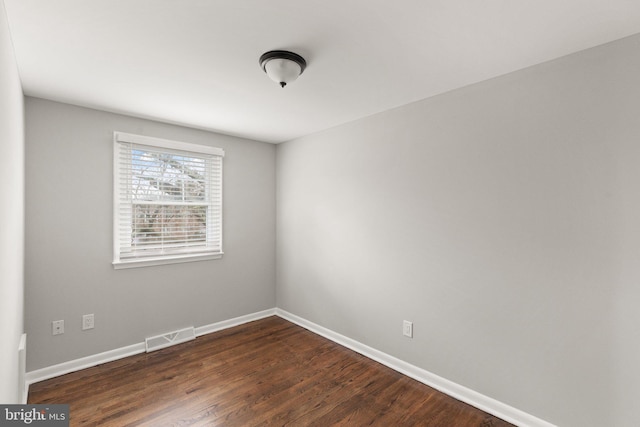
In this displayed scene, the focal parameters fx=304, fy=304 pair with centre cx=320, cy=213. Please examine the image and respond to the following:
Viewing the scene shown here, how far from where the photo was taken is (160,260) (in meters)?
3.17

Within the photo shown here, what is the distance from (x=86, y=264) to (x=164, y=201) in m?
0.89

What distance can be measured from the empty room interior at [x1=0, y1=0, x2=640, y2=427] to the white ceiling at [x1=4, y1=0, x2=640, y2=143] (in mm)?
15

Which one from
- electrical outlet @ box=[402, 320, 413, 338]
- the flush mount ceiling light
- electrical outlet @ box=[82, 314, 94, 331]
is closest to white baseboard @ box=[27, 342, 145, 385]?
electrical outlet @ box=[82, 314, 94, 331]

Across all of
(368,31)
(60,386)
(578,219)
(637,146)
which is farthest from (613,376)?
(60,386)

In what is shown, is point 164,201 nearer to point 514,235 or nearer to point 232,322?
point 232,322

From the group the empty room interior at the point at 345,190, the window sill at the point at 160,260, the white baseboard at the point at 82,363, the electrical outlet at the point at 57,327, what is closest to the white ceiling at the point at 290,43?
the empty room interior at the point at 345,190

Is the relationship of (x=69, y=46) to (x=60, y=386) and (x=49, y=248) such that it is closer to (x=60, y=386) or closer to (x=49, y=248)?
(x=49, y=248)

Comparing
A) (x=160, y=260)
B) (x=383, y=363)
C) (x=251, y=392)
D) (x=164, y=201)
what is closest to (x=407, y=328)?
(x=383, y=363)

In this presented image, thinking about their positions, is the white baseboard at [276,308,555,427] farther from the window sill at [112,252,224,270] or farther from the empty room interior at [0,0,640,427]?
the window sill at [112,252,224,270]

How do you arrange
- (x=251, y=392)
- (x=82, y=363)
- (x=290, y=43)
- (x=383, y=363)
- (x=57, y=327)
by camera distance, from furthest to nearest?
1. (x=383, y=363)
2. (x=82, y=363)
3. (x=57, y=327)
4. (x=251, y=392)
5. (x=290, y=43)

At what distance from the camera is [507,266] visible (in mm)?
2107

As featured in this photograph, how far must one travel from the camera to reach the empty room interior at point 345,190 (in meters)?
1.64

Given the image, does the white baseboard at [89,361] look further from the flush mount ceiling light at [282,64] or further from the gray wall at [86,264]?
the flush mount ceiling light at [282,64]

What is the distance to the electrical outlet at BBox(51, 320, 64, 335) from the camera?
102 inches
